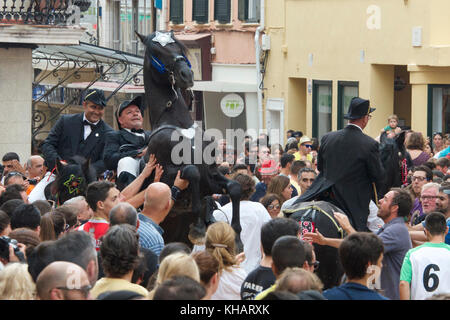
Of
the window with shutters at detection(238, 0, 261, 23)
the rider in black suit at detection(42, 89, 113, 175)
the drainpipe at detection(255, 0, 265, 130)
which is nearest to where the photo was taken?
the rider in black suit at detection(42, 89, 113, 175)

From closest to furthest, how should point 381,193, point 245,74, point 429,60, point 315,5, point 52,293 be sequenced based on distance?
point 52,293 → point 381,193 → point 429,60 → point 315,5 → point 245,74

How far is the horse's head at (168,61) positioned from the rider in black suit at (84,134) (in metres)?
2.13

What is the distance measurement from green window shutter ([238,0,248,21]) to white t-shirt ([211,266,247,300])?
24372 millimetres

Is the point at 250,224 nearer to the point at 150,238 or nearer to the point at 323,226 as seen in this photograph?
the point at 323,226

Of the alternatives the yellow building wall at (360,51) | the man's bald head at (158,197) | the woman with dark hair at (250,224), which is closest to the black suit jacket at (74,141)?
the woman with dark hair at (250,224)

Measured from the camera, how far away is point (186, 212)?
9.16 metres

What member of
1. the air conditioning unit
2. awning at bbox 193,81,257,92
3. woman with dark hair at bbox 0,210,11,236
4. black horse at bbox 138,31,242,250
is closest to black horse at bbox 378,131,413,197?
black horse at bbox 138,31,242,250

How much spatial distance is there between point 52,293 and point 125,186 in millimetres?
4147

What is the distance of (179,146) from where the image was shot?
9156 millimetres

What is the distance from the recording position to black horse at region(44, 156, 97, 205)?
36.6 feet

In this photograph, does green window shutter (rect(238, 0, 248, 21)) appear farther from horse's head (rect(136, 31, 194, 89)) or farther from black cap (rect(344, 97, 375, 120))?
horse's head (rect(136, 31, 194, 89))

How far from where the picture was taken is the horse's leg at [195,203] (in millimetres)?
8961
